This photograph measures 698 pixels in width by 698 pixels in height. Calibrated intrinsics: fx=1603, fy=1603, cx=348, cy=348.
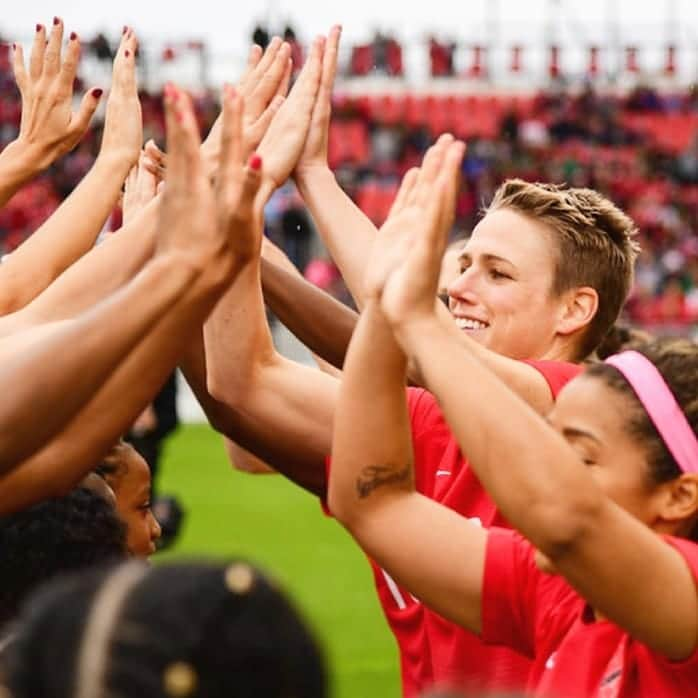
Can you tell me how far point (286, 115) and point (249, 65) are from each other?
0.58 ft

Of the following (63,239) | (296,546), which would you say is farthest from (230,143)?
(296,546)

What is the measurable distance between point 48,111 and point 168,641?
235cm

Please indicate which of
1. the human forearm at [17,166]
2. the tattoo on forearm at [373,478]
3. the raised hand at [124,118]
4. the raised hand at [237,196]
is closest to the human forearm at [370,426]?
the tattoo on forearm at [373,478]

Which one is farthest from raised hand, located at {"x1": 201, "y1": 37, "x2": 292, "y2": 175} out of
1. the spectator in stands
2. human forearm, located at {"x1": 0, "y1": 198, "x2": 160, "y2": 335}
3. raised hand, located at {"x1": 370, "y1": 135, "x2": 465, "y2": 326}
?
the spectator in stands

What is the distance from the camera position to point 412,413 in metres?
3.47

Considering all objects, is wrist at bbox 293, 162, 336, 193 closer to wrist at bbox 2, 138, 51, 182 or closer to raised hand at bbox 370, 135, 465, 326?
wrist at bbox 2, 138, 51, 182

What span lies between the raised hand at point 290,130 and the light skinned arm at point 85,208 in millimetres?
322

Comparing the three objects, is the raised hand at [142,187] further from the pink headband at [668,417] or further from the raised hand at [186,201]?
the pink headband at [668,417]

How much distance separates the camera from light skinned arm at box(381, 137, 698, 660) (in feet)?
7.53

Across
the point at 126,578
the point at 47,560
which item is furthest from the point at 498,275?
the point at 126,578

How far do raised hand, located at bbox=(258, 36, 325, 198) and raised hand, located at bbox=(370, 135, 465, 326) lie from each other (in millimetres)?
825

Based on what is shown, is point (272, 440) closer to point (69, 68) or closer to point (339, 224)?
point (339, 224)

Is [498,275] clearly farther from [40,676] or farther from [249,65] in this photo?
[40,676]

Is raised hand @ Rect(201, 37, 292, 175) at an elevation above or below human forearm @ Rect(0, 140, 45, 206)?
above
